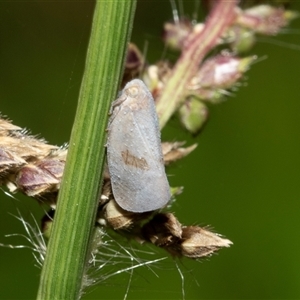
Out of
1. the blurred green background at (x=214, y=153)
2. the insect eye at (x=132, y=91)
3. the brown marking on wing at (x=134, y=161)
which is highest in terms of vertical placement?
the insect eye at (x=132, y=91)

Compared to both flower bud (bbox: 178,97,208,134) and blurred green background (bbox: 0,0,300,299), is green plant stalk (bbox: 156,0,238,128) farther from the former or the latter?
blurred green background (bbox: 0,0,300,299)

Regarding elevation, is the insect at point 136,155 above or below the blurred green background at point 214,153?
above

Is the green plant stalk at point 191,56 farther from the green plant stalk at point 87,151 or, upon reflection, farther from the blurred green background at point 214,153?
the blurred green background at point 214,153

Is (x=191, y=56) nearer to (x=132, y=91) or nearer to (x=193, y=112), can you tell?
(x=193, y=112)

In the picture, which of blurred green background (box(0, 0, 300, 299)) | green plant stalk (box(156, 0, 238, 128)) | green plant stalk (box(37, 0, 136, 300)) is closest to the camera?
green plant stalk (box(37, 0, 136, 300))

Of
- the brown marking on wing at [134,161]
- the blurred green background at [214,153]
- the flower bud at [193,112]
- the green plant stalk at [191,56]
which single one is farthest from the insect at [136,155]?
the blurred green background at [214,153]

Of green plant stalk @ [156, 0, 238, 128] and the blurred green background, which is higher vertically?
green plant stalk @ [156, 0, 238, 128]

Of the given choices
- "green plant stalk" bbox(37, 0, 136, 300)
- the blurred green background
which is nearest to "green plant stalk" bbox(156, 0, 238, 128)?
"green plant stalk" bbox(37, 0, 136, 300)

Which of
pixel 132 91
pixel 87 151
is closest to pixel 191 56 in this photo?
pixel 132 91
